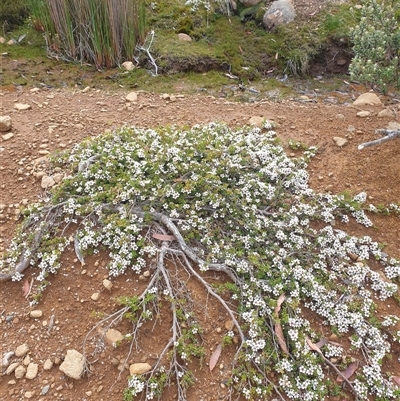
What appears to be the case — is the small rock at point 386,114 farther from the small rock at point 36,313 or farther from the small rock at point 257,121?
the small rock at point 36,313

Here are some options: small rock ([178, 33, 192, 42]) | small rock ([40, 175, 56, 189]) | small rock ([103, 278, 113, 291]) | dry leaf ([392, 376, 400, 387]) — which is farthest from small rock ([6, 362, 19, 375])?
small rock ([178, 33, 192, 42])

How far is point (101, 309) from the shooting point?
253 cm

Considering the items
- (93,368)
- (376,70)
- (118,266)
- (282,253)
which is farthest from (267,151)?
(93,368)

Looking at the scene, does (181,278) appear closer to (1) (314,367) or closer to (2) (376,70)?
(1) (314,367)

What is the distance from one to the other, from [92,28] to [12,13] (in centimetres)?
179

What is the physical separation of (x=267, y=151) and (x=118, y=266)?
1514mm

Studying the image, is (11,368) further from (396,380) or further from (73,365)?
(396,380)

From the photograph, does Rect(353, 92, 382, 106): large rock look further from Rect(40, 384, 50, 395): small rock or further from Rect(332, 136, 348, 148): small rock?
Rect(40, 384, 50, 395): small rock

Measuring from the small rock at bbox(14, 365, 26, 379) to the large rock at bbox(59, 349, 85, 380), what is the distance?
0.21 m

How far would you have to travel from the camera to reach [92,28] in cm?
538

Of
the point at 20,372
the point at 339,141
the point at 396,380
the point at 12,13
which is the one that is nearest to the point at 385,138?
the point at 339,141

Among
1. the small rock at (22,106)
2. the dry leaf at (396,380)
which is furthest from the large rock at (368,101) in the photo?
the small rock at (22,106)

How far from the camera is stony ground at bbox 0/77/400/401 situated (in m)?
2.32

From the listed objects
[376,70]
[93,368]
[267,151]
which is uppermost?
[376,70]
